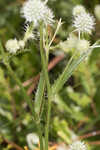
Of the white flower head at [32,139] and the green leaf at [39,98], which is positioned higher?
the white flower head at [32,139]

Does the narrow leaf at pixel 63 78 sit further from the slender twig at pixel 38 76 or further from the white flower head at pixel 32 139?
the slender twig at pixel 38 76

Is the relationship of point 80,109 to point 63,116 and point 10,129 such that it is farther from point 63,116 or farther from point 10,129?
point 10,129

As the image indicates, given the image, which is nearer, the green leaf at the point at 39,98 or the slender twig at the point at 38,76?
the green leaf at the point at 39,98

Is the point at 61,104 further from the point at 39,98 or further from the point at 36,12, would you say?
the point at 36,12

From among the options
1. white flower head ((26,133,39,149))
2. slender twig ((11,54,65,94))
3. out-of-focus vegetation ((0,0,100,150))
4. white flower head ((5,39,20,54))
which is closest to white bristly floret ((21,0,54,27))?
white flower head ((5,39,20,54))

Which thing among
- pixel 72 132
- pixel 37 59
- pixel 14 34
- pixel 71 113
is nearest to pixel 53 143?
pixel 72 132

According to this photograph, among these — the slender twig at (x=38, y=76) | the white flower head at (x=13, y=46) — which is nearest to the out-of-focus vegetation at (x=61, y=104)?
the slender twig at (x=38, y=76)

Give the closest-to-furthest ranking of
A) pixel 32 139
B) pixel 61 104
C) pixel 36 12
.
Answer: pixel 36 12 → pixel 32 139 → pixel 61 104

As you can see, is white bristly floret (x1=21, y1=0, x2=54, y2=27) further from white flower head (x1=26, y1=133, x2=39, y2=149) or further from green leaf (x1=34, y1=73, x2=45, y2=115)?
white flower head (x1=26, y1=133, x2=39, y2=149)

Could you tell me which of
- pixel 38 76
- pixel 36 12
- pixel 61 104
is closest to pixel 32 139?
pixel 61 104
